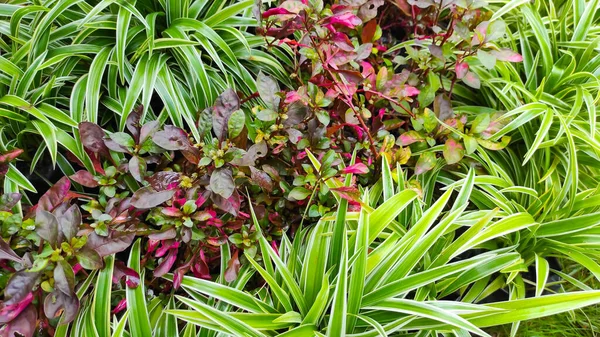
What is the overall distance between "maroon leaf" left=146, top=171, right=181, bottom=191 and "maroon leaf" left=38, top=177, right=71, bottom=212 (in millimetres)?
233

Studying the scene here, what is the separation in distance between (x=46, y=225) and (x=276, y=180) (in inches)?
24.8

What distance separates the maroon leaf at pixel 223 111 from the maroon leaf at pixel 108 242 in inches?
14.6

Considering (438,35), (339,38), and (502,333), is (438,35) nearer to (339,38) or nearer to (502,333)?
(339,38)

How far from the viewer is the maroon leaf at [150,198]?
119 centimetres

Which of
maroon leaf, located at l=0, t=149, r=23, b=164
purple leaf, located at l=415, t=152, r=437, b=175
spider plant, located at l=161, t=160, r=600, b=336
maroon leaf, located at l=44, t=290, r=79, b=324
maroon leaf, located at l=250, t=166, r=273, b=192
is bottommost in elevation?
spider plant, located at l=161, t=160, r=600, b=336

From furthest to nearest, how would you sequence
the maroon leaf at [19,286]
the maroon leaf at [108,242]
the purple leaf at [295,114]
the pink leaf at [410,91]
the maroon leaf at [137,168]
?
the pink leaf at [410,91] < the purple leaf at [295,114] < the maroon leaf at [137,168] < the maroon leaf at [108,242] < the maroon leaf at [19,286]

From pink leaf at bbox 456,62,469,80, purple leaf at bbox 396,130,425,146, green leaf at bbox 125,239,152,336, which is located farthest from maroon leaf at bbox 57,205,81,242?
pink leaf at bbox 456,62,469,80

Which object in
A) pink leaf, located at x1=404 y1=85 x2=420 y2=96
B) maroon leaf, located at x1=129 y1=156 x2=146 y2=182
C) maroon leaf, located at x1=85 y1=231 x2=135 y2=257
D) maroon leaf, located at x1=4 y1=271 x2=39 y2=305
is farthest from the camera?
pink leaf, located at x1=404 y1=85 x2=420 y2=96

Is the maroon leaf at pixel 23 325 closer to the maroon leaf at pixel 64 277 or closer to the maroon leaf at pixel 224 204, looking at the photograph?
the maroon leaf at pixel 64 277

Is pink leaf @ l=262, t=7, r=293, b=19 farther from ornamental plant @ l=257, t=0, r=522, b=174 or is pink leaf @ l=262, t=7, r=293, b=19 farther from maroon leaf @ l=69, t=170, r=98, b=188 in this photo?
maroon leaf @ l=69, t=170, r=98, b=188

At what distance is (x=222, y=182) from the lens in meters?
1.21

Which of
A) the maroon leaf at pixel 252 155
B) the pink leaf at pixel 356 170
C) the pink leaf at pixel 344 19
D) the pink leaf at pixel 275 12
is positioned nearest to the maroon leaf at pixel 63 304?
the maroon leaf at pixel 252 155

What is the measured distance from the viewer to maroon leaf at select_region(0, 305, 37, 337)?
1.10 meters

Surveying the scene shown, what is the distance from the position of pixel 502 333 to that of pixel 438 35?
43.3 inches
